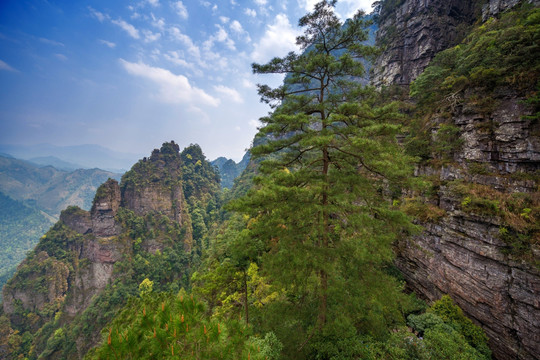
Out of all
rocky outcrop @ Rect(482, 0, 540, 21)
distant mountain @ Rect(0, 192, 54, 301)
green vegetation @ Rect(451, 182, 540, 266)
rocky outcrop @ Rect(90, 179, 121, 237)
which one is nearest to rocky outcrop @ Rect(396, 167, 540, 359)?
green vegetation @ Rect(451, 182, 540, 266)

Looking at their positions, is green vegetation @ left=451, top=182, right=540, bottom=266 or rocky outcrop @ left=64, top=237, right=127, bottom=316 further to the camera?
rocky outcrop @ left=64, top=237, right=127, bottom=316

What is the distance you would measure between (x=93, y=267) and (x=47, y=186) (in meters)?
173

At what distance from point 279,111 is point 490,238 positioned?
27.1ft

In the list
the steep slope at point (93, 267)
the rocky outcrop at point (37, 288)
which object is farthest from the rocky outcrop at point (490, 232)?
Answer: the rocky outcrop at point (37, 288)

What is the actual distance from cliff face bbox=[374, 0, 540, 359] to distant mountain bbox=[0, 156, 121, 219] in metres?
180

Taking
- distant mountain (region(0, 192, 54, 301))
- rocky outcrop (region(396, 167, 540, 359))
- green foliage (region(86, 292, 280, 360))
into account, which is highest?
green foliage (region(86, 292, 280, 360))

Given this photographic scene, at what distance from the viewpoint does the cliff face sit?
5.84 m

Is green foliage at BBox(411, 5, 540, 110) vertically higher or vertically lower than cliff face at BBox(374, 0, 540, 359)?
higher

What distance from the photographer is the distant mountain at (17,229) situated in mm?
85438

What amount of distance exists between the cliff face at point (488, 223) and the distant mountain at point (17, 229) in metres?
138

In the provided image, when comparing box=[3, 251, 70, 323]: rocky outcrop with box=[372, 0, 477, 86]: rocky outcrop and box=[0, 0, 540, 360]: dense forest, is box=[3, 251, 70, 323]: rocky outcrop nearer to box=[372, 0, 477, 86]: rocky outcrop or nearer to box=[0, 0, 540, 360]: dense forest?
box=[0, 0, 540, 360]: dense forest

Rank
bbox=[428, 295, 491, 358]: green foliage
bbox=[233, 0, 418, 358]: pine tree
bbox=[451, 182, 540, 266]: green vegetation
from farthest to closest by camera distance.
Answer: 1. bbox=[428, 295, 491, 358]: green foliage
2. bbox=[451, 182, 540, 266]: green vegetation
3. bbox=[233, 0, 418, 358]: pine tree

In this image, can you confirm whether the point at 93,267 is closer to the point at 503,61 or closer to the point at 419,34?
the point at 503,61

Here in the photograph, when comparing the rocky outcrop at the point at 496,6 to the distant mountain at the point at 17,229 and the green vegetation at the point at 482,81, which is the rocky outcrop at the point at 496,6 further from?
the distant mountain at the point at 17,229
